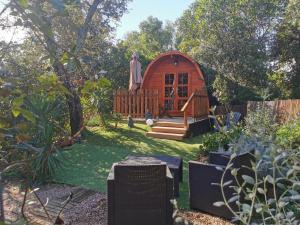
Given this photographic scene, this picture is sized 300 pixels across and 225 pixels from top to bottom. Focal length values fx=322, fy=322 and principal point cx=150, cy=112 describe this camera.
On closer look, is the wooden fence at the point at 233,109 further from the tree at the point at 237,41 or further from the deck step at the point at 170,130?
the deck step at the point at 170,130

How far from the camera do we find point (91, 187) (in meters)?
5.93

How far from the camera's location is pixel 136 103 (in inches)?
512

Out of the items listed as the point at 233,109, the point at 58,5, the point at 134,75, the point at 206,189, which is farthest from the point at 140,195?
the point at 233,109

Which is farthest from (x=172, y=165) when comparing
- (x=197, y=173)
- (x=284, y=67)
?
(x=284, y=67)

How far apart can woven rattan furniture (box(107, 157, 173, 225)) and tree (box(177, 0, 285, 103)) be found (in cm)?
1029

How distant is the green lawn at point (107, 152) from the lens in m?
6.39

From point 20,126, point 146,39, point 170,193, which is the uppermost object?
point 146,39

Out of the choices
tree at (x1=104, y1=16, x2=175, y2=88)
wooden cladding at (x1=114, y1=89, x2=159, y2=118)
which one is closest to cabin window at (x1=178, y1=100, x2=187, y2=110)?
wooden cladding at (x1=114, y1=89, x2=159, y2=118)

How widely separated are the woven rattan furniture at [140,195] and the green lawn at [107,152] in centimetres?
122

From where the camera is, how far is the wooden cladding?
1279 centimetres

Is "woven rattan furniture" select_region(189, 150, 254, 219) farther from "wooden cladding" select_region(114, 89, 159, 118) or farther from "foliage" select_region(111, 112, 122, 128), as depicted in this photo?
"wooden cladding" select_region(114, 89, 159, 118)

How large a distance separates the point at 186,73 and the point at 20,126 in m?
13.2

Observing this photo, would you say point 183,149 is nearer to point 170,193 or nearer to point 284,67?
point 170,193

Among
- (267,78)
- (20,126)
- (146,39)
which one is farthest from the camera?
(146,39)
